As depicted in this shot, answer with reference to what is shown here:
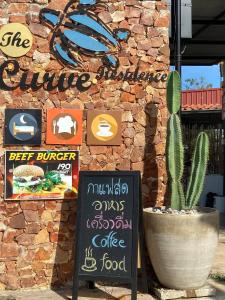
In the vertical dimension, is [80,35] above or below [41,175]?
above

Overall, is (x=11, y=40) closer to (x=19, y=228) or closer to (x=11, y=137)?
(x=11, y=137)

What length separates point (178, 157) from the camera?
223 inches

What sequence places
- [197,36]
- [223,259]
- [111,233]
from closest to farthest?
[111,233] → [223,259] → [197,36]

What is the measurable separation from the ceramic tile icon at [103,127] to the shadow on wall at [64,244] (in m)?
0.81

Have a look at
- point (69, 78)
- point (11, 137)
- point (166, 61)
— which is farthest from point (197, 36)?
point (11, 137)

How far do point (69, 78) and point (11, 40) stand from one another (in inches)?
31.5

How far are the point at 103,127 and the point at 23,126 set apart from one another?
961 mm

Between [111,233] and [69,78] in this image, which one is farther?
[69,78]

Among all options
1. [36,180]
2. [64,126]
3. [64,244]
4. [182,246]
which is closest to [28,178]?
[36,180]

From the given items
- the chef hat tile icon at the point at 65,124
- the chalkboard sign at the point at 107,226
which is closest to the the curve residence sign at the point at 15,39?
the chef hat tile icon at the point at 65,124

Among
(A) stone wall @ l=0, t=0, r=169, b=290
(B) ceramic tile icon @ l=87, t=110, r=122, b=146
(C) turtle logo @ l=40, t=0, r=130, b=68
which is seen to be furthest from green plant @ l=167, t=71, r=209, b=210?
(C) turtle logo @ l=40, t=0, r=130, b=68

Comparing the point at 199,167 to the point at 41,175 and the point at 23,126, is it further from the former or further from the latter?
the point at 23,126

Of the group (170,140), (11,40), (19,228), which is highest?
(11,40)

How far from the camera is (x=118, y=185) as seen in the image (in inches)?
219
